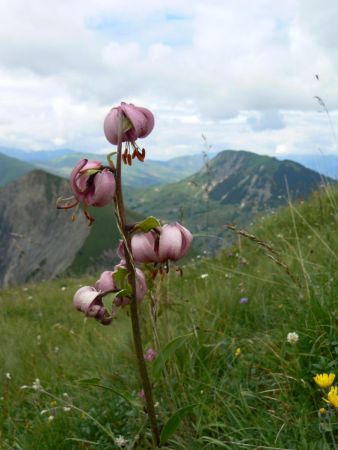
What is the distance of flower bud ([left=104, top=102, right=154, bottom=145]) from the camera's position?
1806 mm

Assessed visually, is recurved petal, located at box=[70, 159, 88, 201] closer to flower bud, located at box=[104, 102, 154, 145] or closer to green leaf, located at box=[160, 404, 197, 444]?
flower bud, located at box=[104, 102, 154, 145]

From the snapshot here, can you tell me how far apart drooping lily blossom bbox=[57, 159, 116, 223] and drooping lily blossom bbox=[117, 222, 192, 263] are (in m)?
0.23

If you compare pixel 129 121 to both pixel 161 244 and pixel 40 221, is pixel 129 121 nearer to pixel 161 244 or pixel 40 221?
pixel 161 244

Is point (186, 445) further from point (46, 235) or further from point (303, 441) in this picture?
point (46, 235)

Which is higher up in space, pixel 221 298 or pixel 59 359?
pixel 221 298

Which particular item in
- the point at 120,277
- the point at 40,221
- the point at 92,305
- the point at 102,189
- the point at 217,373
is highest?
the point at 40,221

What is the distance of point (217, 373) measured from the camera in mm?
3107

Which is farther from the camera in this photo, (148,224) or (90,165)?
(148,224)

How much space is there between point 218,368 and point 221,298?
46.3 inches

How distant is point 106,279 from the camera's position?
1.97 meters

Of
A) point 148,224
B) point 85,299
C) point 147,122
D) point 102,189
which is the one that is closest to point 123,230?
point 148,224

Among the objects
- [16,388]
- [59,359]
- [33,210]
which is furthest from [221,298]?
[33,210]

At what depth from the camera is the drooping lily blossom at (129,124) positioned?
1807 millimetres

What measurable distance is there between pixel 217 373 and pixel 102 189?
1.85 meters
